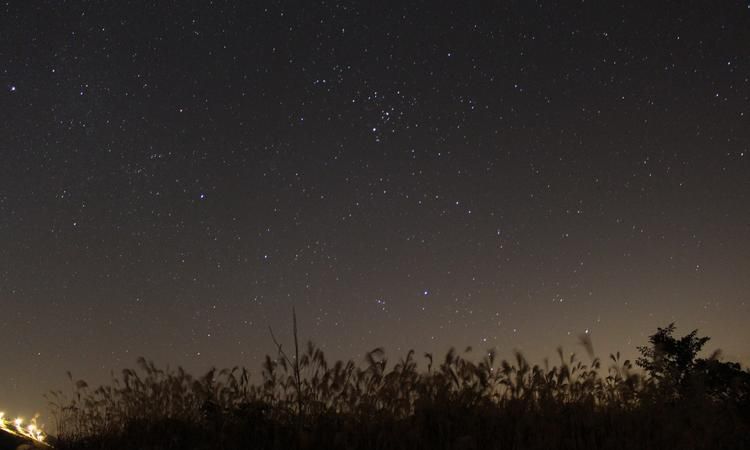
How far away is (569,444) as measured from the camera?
5816mm

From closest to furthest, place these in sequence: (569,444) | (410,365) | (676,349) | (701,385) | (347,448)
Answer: (347,448), (569,444), (701,385), (410,365), (676,349)

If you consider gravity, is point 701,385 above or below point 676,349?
below

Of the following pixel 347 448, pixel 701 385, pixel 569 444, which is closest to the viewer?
pixel 347 448

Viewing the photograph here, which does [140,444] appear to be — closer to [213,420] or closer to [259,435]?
[213,420]

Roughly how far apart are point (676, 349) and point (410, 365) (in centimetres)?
1082

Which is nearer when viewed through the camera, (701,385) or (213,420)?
(701,385)

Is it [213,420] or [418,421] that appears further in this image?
[213,420]

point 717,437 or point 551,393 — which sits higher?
point 551,393

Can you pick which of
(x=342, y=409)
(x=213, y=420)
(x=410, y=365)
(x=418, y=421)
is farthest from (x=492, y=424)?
(x=213, y=420)

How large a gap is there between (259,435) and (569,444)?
3.04m

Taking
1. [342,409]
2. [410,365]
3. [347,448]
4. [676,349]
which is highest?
[676,349]

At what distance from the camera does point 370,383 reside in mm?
6652

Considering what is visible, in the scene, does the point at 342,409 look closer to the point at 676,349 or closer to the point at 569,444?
the point at 569,444

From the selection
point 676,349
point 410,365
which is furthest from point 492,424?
point 676,349
